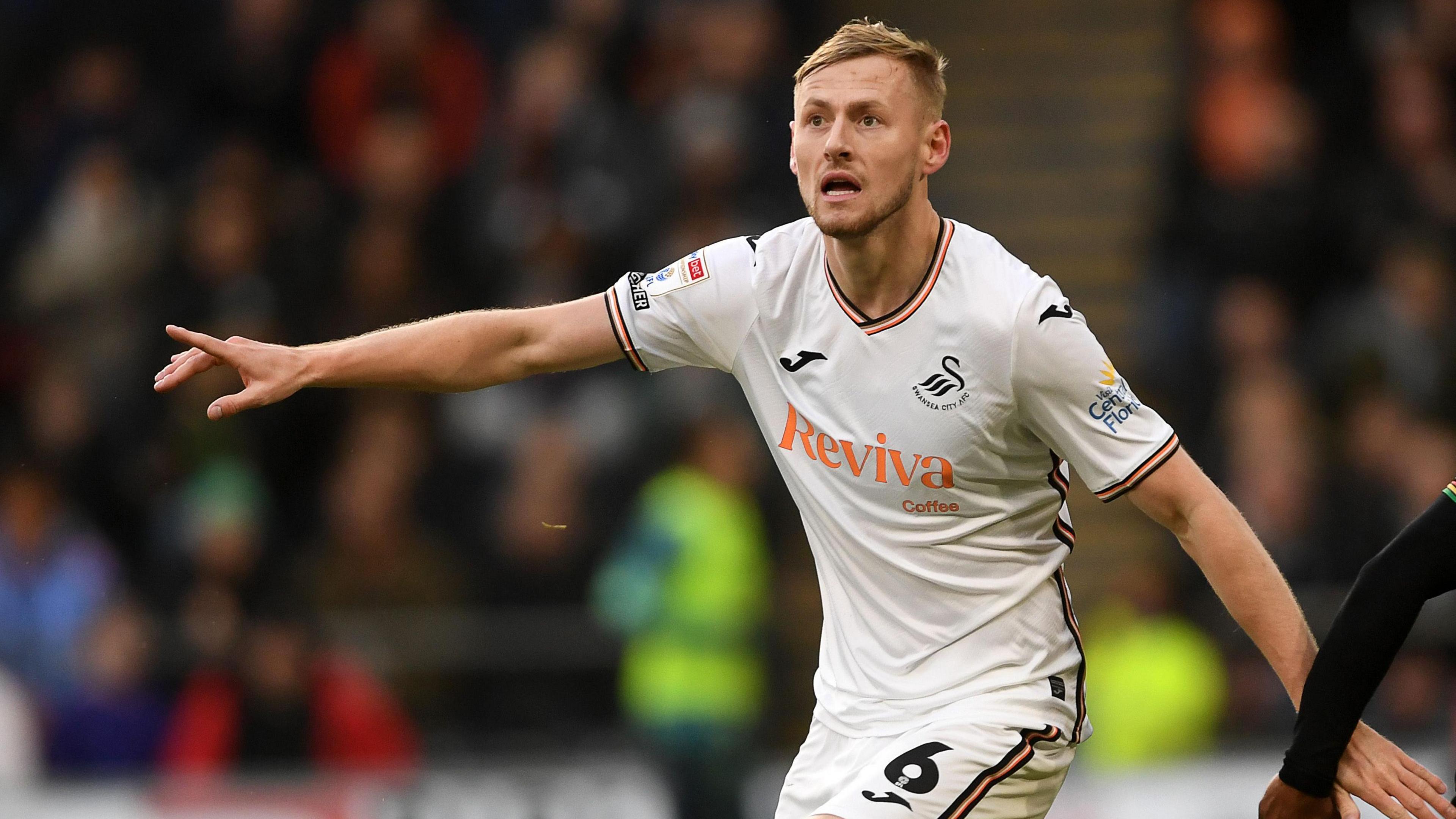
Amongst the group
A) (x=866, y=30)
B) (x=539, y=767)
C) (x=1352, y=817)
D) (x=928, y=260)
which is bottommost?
(x=539, y=767)

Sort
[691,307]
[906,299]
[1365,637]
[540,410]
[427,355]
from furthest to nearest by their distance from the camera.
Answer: [540,410], [691,307], [427,355], [906,299], [1365,637]

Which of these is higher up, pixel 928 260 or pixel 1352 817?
pixel 928 260

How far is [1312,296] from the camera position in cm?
1108

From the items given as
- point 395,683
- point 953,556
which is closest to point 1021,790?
point 953,556

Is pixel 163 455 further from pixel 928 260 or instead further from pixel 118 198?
pixel 928 260

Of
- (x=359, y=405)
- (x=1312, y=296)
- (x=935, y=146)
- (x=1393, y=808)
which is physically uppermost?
(x=935, y=146)

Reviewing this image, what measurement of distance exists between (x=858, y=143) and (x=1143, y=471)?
1.10m

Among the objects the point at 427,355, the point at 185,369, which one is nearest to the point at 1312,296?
the point at 427,355

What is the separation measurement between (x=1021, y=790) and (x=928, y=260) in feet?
4.57

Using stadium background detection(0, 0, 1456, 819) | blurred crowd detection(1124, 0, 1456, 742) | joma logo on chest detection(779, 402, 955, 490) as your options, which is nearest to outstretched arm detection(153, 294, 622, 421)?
joma logo on chest detection(779, 402, 955, 490)

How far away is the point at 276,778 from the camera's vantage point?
891cm

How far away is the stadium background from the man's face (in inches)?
170

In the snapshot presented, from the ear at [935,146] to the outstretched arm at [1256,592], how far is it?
99cm

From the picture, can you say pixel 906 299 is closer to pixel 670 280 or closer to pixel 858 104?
pixel 858 104
